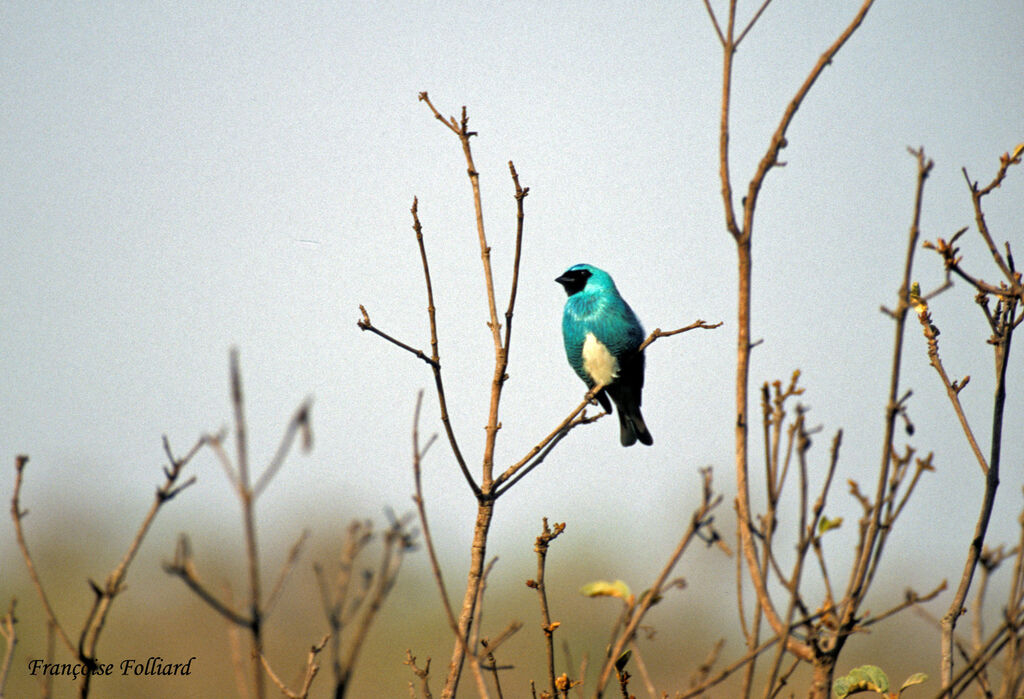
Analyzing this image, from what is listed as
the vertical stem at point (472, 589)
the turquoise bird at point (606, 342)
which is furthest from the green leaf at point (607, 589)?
the turquoise bird at point (606, 342)

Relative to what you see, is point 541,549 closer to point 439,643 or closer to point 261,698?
point 261,698

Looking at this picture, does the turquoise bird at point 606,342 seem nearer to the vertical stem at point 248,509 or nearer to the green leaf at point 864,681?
the green leaf at point 864,681

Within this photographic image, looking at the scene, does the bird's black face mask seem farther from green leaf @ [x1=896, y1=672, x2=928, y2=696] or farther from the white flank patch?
green leaf @ [x1=896, y1=672, x2=928, y2=696]

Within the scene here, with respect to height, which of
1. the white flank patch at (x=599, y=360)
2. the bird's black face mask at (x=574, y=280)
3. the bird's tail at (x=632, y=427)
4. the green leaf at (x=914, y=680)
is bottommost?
the green leaf at (x=914, y=680)

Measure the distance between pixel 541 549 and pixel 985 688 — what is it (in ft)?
3.81

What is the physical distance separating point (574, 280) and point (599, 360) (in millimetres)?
747

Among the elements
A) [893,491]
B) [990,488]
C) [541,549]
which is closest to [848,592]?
[893,491]

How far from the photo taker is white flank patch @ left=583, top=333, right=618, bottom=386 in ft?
18.4

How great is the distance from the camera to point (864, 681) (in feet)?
6.95

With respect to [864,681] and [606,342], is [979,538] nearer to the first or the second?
[864,681]

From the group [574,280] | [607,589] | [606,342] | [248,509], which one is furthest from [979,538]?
[574,280]

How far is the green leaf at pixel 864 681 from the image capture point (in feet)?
6.93

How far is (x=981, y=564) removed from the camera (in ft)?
7.00

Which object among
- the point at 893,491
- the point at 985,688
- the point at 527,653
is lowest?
the point at 527,653
